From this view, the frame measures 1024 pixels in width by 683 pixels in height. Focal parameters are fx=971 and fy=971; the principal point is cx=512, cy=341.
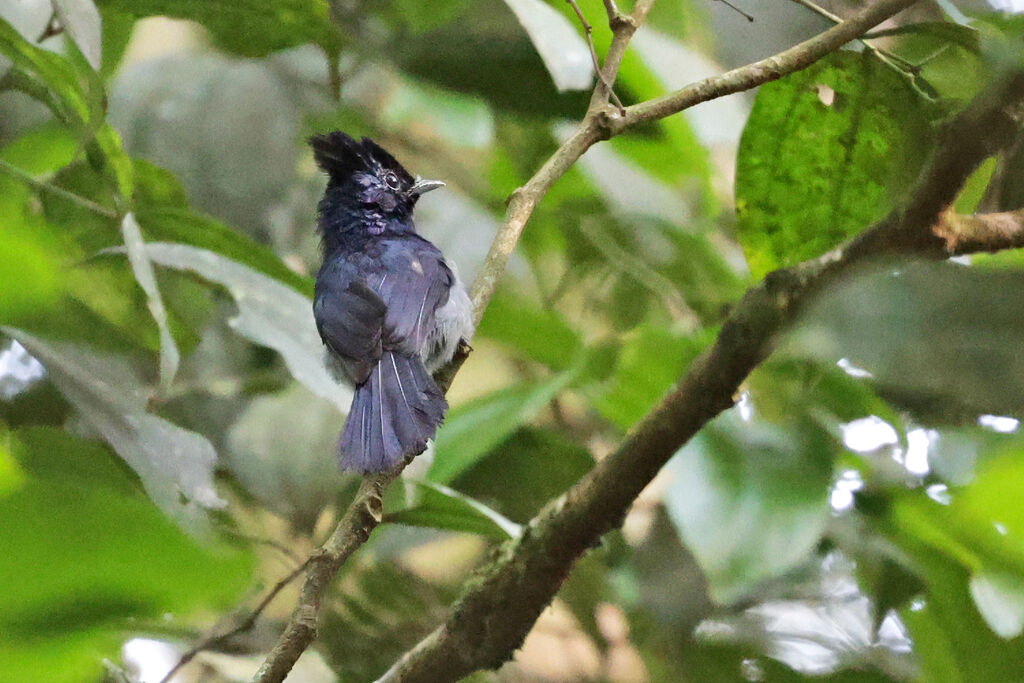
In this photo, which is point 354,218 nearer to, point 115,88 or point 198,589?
point 115,88

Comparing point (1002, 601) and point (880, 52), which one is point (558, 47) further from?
point (1002, 601)

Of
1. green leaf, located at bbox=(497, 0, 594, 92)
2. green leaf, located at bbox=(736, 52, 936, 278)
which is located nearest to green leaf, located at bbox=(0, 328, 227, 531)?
green leaf, located at bbox=(497, 0, 594, 92)

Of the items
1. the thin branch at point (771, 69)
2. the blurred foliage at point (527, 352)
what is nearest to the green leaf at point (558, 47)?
the blurred foliage at point (527, 352)

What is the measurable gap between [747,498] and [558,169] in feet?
2.54

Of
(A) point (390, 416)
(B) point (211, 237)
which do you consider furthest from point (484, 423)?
(B) point (211, 237)

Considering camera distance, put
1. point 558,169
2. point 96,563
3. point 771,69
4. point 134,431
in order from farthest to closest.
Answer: point 558,169, point 771,69, point 134,431, point 96,563

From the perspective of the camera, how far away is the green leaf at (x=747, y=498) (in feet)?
6.04

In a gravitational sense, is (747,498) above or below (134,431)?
above

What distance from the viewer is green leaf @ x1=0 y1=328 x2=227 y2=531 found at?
1.50 metres

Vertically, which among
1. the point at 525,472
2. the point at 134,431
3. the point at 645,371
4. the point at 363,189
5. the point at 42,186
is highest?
the point at 363,189

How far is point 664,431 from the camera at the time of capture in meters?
1.44

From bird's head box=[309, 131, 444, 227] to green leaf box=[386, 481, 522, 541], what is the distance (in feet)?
4.75

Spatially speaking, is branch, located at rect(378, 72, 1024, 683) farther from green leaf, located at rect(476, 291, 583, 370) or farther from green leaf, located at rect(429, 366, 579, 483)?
green leaf, located at rect(476, 291, 583, 370)

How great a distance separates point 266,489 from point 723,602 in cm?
126
